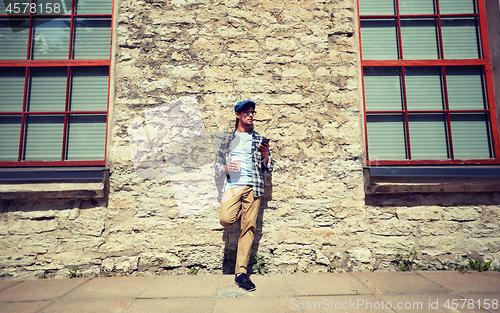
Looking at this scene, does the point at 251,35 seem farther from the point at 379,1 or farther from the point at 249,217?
the point at 249,217

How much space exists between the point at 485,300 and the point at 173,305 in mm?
2719

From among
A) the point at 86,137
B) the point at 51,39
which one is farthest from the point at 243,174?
the point at 51,39

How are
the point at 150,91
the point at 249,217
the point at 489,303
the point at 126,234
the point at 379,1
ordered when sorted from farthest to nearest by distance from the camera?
1. the point at 379,1
2. the point at 150,91
3. the point at 126,234
4. the point at 249,217
5. the point at 489,303

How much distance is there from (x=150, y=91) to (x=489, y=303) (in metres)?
4.04

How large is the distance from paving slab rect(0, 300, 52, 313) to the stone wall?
61 centimetres

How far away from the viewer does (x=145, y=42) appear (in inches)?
124

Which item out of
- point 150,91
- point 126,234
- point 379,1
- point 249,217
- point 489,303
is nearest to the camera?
point 489,303

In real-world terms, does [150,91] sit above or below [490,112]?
above

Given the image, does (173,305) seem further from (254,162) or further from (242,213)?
(254,162)

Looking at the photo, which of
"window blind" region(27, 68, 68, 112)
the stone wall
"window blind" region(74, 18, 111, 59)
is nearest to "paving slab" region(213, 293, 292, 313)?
the stone wall

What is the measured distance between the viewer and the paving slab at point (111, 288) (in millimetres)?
2334

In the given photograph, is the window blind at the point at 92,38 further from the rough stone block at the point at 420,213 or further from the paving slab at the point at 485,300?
the paving slab at the point at 485,300

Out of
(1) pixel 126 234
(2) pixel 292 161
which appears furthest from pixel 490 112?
(1) pixel 126 234

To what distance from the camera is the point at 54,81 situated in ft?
10.6
